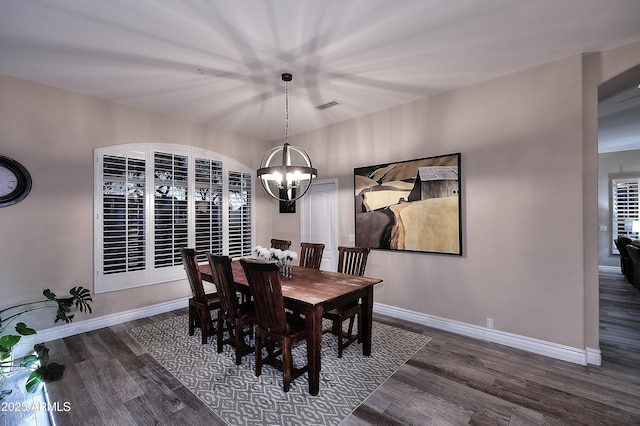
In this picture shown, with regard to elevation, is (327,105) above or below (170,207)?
above

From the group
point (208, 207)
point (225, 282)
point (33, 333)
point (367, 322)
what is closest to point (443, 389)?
point (367, 322)

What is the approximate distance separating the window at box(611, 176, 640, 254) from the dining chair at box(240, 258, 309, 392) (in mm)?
8957

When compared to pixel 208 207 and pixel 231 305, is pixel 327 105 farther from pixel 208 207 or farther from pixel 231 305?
pixel 231 305

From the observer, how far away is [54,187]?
3.44 m

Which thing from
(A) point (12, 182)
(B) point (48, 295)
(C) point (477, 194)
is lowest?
(B) point (48, 295)

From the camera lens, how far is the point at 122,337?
11.2 ft

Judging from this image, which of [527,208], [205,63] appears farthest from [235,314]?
[527,208]

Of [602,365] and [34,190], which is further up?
[34,190]

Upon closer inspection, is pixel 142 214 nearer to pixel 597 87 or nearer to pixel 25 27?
pixel 25 27

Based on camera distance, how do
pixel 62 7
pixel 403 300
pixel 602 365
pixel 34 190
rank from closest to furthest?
1. pixel 62 7
2. pixel 602 365
3. pixel 34 190
4. pixel 403 300

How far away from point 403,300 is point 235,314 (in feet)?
7.72

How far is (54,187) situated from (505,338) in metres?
5.60

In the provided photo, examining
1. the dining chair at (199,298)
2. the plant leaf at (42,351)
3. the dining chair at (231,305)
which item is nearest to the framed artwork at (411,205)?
the dining chair at (231,305)

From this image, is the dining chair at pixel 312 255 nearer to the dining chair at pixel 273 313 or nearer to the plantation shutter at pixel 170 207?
the dining chair at pixel 273 313
